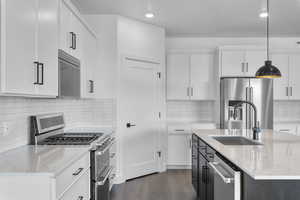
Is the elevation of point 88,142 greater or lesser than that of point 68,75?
lesser

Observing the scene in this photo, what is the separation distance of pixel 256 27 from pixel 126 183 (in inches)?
148

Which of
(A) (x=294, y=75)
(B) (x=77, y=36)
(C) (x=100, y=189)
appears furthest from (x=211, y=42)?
(C) (x=100, y=189)

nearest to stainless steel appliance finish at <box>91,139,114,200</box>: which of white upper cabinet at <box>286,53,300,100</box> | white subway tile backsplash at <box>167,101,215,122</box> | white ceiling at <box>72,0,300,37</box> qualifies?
white ceiling at <box>72,0,300,37</box>

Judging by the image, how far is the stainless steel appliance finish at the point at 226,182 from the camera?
5.16ft

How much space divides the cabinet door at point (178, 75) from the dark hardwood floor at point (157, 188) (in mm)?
1705

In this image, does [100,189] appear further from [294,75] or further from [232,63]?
[294,75]

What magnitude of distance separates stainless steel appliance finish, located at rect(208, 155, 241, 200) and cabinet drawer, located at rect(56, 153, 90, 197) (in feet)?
3.51

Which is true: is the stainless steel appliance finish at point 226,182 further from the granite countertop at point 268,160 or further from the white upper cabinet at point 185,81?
the white upper cabinet at point 185,81

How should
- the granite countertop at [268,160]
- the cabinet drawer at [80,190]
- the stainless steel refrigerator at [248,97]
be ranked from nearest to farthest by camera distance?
the granite countertop at [268,160] < the cabinet drawer at [80,190] < the stainless steel refrigerator at [248,97]

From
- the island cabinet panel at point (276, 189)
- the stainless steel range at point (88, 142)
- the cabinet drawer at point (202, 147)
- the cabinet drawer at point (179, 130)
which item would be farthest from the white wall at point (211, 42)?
the island cabinet panel at point (276, 189)

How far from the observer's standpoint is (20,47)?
1.63 m

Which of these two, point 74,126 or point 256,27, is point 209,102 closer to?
point 256,27

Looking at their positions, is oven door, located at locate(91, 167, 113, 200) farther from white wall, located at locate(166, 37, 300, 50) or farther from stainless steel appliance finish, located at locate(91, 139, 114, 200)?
white wall, located at locate(166, 37, 300, 50)

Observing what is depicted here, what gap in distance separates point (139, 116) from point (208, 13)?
207 centimetres
